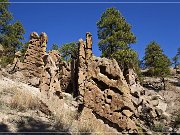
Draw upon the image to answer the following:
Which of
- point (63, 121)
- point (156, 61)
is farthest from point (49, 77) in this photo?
point (156, 61)

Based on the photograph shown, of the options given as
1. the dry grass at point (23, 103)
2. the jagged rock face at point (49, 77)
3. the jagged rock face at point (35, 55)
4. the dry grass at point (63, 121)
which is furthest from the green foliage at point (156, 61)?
the dry grass at point (23, 103)

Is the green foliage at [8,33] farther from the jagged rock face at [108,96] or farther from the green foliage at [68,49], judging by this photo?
the jagged rock face at [108,96]

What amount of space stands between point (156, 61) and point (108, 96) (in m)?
41.6

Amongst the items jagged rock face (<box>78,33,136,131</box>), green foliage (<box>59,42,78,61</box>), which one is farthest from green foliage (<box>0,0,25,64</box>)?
jagged rock face (<box>78,33,136,131</box>)

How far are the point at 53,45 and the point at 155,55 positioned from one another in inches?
881

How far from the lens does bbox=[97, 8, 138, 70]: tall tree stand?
40.2m

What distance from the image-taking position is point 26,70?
3309 centimetres

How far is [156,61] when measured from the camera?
54.5m

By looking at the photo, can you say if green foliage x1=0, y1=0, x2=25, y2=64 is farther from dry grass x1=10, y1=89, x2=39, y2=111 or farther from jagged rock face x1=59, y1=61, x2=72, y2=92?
dry grass x1=10, y1=89, x2=39, y2=111

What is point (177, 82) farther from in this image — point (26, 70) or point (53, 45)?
point (26, 70)

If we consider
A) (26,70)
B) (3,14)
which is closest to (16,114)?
(26,70)

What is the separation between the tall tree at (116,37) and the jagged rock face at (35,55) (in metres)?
10.1

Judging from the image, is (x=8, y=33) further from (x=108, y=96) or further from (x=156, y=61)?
(x=108, y=96)

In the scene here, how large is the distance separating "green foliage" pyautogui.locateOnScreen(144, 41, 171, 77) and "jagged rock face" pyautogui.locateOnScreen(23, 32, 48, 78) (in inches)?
1021
